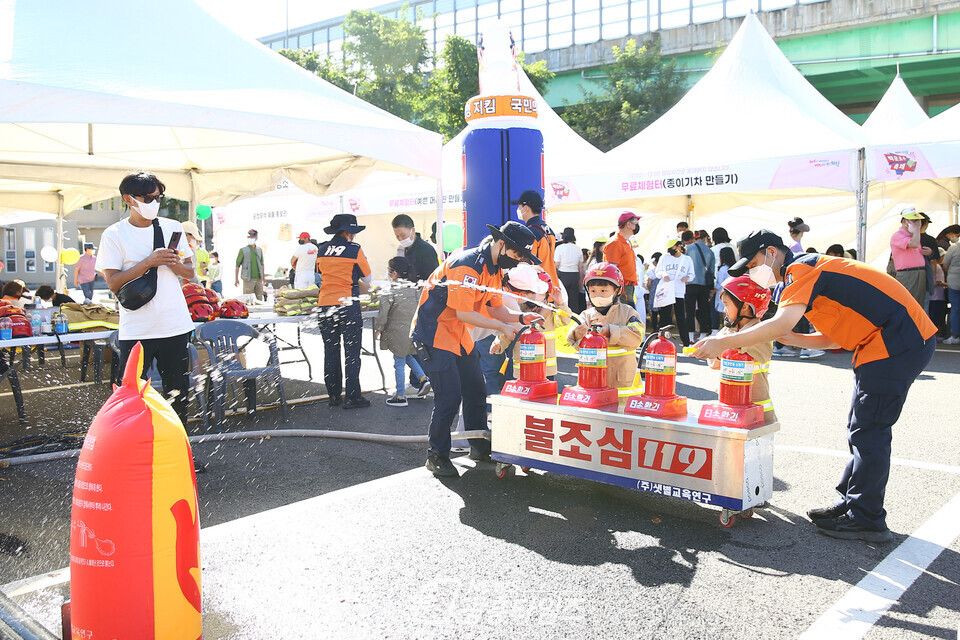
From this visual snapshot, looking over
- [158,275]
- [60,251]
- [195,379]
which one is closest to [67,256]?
[60,251]

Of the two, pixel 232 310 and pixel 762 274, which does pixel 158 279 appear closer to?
pixel 232 310

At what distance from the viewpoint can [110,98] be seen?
17.0 feet

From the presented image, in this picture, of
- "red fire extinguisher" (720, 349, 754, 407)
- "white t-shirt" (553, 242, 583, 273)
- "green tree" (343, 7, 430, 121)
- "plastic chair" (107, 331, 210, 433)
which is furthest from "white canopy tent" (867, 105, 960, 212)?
"green tree" (343, 7, 430, 121)

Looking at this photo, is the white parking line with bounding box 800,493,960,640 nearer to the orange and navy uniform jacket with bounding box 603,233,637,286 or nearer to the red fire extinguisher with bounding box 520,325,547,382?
the red fire extinguisher with bounding box 520,325,547,382

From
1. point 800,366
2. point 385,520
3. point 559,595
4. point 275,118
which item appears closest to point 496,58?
point 275,118

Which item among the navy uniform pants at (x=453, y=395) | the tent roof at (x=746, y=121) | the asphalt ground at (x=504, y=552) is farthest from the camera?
the tent roof at (x=746, y=121)

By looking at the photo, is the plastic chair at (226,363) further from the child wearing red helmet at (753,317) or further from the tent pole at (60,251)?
the tent pole at (60,251)

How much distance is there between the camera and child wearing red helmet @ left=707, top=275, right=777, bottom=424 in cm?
393

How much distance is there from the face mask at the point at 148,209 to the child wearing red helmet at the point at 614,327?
2.69 metres

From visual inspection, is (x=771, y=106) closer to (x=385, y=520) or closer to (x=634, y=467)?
(x=634, y=467)

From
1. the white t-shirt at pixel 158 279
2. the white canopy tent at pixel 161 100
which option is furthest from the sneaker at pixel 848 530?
the white canopy tent at pixel 161 100

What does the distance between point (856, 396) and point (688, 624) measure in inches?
63.4

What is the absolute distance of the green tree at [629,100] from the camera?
28.1m

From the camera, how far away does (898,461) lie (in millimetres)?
5156
